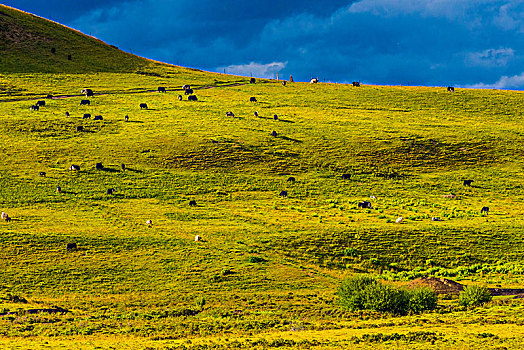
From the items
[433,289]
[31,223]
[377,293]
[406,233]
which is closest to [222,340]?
[377,293]

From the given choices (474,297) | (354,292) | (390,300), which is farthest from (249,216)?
(474,297)

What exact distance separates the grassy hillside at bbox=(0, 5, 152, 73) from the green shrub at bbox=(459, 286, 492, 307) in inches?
4663

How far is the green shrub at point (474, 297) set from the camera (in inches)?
1623

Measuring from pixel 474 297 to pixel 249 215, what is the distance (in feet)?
94.0

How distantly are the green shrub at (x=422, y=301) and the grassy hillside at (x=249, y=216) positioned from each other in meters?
1.30

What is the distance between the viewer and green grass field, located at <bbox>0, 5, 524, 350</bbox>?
1492 inches

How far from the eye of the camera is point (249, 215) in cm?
6519

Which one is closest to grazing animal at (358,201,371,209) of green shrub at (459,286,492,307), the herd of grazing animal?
the herd of grazing animal

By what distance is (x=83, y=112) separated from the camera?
10675 centimetres

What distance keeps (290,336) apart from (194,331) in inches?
236

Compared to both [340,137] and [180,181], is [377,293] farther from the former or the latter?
[340,137]

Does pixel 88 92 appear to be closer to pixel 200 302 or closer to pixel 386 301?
pixel 200 302

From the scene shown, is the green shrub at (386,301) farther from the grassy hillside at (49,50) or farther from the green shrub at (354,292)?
the grassy hillside at (49,50)

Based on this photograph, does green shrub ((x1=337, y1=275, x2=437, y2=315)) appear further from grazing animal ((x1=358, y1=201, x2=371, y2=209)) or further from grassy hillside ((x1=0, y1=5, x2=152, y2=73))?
grassy hillside ((x1=0, y1=5, x2=152, y2=73))
